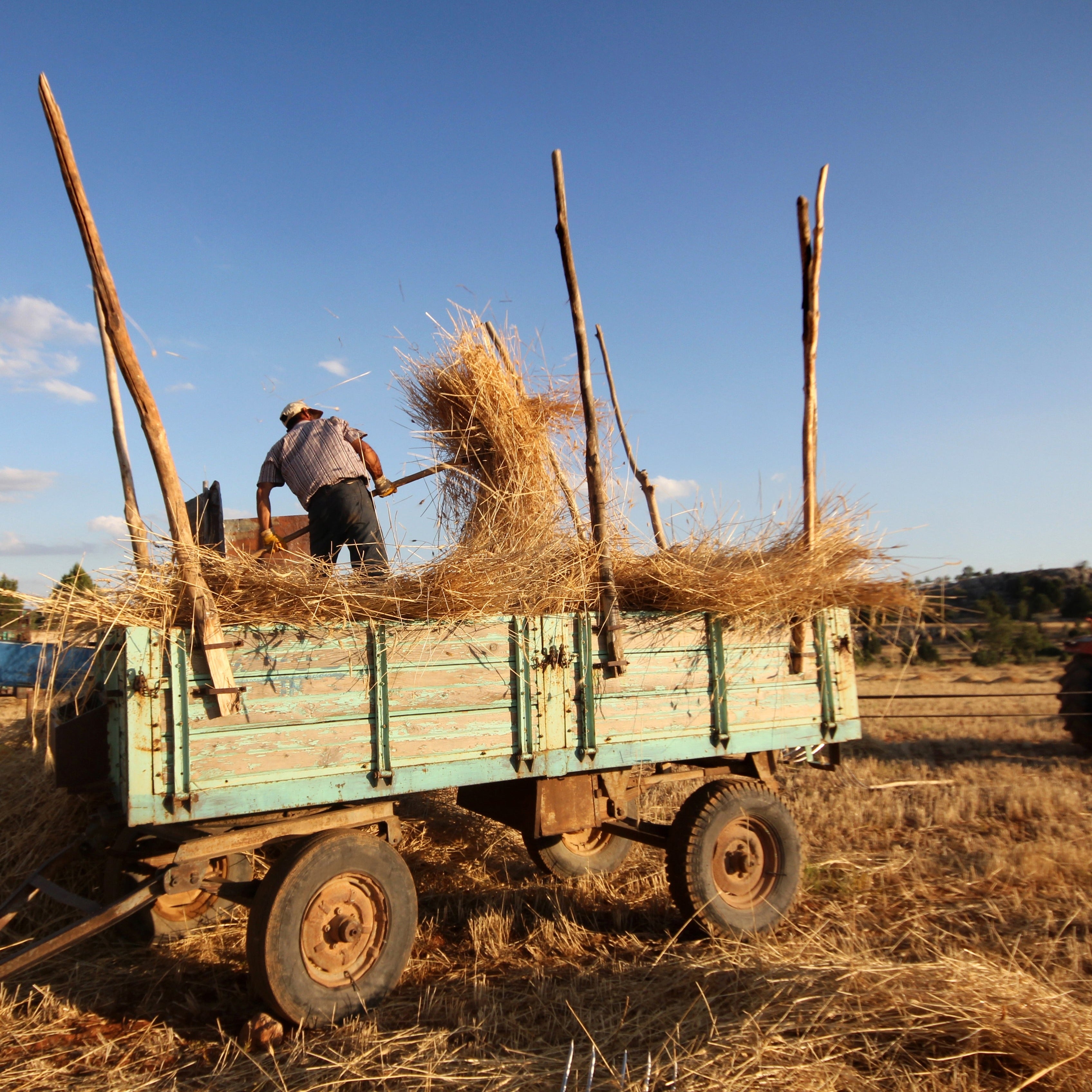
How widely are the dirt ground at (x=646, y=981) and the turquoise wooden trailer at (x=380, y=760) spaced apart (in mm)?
308

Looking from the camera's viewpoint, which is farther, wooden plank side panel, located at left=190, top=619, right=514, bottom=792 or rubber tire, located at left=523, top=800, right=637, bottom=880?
rubber tire, located at left=523, top=800, right=637, bottom=880

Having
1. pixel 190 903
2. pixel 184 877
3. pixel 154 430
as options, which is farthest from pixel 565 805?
pixel 154 430

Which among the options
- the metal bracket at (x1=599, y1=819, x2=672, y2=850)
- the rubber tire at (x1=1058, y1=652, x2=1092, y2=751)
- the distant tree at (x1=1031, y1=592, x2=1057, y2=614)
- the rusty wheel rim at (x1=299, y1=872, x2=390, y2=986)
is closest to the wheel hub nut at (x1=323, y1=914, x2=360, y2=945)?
the rusty wheel rim at (x1=299, y1=872, x2=390, y2=986)

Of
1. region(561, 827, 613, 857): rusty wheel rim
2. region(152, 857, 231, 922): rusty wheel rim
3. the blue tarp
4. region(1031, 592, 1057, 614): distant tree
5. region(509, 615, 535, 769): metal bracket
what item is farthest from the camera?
region(1031, 592, 1057, 614): distant tree

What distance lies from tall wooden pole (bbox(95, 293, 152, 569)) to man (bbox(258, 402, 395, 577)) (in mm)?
853

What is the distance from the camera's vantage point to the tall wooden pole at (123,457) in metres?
3.01

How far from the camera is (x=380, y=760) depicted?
319 cm

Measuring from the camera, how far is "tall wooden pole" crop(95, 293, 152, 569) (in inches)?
119

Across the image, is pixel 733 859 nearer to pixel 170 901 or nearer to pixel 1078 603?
pixel 170 901

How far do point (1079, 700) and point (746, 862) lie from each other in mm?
5838

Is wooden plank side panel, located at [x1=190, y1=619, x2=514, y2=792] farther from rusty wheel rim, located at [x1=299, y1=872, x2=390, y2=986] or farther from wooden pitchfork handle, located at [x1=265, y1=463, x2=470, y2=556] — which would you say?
wooden pitchfork handle, located at [x1=265, y1=463, x2=470, y2=556]

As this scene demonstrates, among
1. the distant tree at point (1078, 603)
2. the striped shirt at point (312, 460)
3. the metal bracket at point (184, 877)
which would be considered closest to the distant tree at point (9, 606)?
the metal bracket at point (184, 877)

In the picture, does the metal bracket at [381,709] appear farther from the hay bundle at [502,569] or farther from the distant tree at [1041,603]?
the distant tree at [1041,603]

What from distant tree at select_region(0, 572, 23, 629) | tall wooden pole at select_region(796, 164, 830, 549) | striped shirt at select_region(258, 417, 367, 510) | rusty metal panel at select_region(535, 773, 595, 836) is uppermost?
tall wooden pole at select_region(796, 164, 830, 549)
